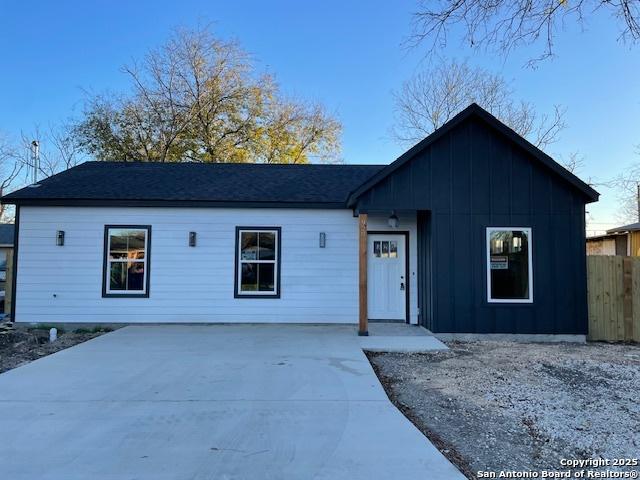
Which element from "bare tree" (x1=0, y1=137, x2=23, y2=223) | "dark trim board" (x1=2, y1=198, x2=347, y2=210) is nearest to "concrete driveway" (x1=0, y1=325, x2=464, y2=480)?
"dark trim board" (x1=2, y1=198, x2=347, y2=210)

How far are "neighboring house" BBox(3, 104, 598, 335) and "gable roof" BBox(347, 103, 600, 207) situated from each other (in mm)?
28

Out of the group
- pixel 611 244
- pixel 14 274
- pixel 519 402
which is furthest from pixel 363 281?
pixel 611 244

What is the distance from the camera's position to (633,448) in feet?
11.8

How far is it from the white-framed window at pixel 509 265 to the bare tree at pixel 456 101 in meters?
14.6

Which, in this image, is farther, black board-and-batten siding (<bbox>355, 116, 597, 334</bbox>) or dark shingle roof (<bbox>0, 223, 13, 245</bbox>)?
dark shingle roof (<bbox>0, 223, 13, 245</bbox>)

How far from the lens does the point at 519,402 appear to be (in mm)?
4715

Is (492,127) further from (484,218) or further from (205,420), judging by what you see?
(205,420)

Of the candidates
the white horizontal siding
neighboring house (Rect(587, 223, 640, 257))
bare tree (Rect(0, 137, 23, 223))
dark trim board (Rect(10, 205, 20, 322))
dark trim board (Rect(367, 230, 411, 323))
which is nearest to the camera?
dark trim board (Rect(10, 205, 20, 322))

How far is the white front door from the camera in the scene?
387 inches

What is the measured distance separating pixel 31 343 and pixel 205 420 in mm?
5802

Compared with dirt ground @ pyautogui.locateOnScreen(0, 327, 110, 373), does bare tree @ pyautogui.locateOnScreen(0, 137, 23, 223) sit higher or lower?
higher

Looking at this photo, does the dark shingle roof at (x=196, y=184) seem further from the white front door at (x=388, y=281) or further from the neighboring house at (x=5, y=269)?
the white front door at (x=388, y=281)

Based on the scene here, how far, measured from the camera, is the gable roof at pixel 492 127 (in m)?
8.26

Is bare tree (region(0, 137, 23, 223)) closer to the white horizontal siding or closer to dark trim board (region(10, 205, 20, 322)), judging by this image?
dark trim board (region(10, 205, 20, 322))
